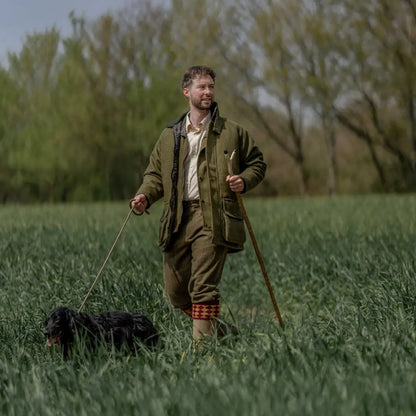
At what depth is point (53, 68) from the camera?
30.5 metres

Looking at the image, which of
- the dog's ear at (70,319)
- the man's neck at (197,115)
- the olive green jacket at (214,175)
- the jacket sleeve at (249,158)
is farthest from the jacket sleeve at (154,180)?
the dog's ear at (70,319)

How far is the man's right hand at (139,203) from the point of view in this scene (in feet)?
14.9

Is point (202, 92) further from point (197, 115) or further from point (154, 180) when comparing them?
point (154, 180)

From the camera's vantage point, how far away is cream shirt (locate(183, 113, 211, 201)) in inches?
176

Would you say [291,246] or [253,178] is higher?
[253,178]

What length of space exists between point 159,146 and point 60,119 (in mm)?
26387

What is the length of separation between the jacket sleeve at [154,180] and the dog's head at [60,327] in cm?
105

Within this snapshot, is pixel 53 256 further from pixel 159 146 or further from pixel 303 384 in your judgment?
pixel 303 384

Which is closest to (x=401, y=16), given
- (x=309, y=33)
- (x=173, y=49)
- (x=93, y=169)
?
(x=309, y=33)

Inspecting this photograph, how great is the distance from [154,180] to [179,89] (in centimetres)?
2486

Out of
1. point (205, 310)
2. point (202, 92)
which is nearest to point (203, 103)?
point (202, 92)

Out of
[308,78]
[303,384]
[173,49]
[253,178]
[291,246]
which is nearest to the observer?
[303,384]

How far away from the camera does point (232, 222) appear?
174 inches

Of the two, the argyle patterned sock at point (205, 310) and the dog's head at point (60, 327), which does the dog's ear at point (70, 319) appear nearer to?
the dog's head at point (60, 327)
